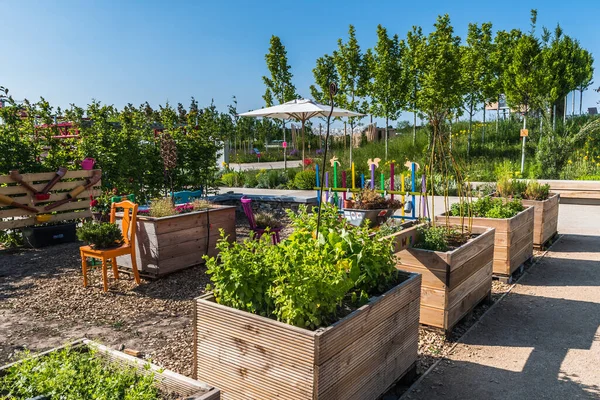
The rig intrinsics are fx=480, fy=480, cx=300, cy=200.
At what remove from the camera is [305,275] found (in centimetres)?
230

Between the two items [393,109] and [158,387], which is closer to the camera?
[158,387]

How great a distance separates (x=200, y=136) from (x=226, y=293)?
7.15 meters

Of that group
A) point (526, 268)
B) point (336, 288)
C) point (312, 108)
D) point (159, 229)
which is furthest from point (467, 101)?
point (336, 288)

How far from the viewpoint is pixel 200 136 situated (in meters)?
9.26

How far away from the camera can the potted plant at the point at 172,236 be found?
5180 mm

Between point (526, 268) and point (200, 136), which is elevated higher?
point (200, 136)

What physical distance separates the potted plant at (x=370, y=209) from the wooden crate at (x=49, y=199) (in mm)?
4628

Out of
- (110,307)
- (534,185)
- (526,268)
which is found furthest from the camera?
(534,185)

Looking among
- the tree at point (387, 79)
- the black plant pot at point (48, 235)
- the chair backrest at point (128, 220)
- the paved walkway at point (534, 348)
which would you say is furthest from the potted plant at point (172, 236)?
the tree at point (387, 79)

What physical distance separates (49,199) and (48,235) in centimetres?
56

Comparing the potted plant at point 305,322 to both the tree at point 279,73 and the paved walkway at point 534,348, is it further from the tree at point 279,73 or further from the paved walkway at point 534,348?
the tree at point 279,73

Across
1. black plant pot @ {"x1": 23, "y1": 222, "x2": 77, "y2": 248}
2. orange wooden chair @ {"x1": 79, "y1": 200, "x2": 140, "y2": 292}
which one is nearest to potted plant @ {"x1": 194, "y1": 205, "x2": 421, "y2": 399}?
orange wooden chair @ {"x1": 79, "y1": 200, "x2": 140, "y2": 292}

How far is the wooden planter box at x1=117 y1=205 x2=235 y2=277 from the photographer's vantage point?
5.17 metres

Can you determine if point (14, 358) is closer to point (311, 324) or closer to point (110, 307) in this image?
point (110, 307)
